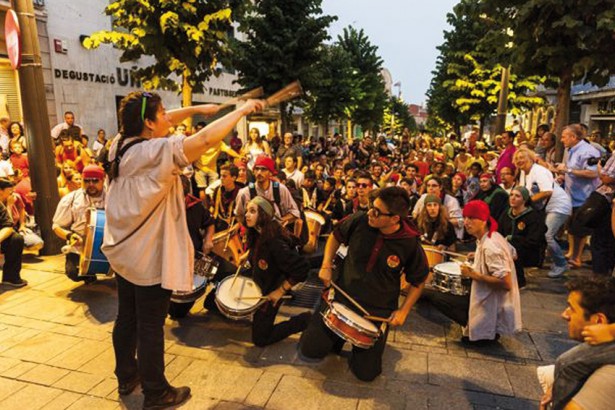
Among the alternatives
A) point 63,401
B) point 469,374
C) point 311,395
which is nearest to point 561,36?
point 469,374

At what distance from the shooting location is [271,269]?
4.43m

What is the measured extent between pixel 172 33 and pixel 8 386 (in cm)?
791

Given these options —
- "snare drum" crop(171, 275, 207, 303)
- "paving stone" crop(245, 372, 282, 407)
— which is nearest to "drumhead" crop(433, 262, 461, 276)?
"paving stone" crop(245, 372, 282, 407)

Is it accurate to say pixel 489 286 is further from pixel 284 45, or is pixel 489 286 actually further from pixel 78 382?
pixel 284 45

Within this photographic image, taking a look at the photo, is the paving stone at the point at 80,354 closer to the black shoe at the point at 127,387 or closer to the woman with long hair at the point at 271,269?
the black shoe at the point at 127,387

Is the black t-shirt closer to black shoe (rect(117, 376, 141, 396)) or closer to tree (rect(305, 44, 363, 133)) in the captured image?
black shoe (rect(117, 376, 141, 396))

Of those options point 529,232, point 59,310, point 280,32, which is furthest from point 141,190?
point 280,32

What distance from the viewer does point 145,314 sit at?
299 centimetres

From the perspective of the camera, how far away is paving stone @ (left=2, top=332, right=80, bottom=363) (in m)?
3.94

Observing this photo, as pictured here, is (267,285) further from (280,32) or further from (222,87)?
(222,87)

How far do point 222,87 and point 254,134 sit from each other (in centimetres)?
1469

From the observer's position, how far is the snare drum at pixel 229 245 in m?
5.72

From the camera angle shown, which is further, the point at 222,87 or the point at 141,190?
the point at 222,87

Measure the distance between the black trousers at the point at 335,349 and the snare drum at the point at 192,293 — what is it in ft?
3.88
